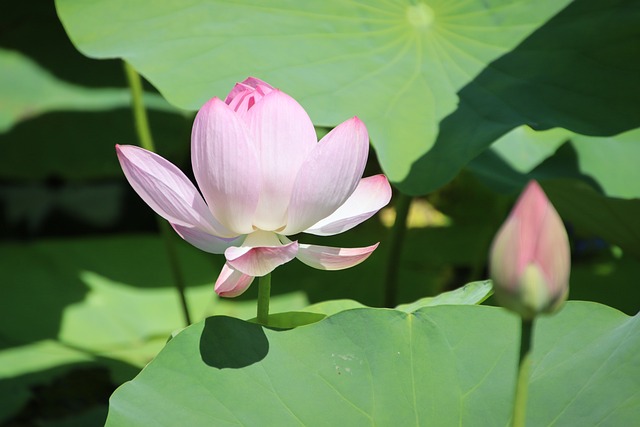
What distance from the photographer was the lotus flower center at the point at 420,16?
132cm

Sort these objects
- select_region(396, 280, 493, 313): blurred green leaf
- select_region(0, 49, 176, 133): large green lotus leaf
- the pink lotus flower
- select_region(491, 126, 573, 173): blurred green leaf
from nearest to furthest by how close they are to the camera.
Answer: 1. the pink lotus flower
2. select_region(396, 280, 493, 313): blurred green leaf
3. select_region(491, 126, 573, 173): blurred green leaf
4. select_region(0, 49, 176, 133): large green lotus leaf

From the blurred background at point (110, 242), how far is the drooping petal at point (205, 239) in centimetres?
76

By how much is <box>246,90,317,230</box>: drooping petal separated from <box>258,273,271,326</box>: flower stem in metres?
0.10

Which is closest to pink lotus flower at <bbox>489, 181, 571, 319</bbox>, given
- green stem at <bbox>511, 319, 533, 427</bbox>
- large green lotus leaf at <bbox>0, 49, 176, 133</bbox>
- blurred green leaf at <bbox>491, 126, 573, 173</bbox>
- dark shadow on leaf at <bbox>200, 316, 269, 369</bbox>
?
green stem at <bbox>511, 319, 533, 427</bbox>

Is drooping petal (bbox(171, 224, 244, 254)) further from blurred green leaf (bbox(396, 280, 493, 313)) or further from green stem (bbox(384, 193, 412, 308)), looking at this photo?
green stem (bbox(384, 193, 412, 308))

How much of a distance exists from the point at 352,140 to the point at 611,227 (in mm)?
798

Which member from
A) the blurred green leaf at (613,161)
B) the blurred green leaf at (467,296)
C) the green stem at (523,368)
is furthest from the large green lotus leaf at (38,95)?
the green stem at (523,368)

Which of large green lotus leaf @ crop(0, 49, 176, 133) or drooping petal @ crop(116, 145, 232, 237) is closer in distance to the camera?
drooping petal @ crop(116, 145, 232, 237)

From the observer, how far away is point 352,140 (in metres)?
0.72

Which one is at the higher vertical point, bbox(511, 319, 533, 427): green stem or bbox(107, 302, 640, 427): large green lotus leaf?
bbox(511, 319, 533, 427): green stem

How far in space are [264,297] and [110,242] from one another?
4.80 ft

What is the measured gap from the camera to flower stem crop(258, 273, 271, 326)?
2.57ft

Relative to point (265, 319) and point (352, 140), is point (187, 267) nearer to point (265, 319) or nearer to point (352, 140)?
point (265, 319)

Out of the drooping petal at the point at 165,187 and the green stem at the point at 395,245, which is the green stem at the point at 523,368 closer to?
the drooping petal at the point at 165,187
